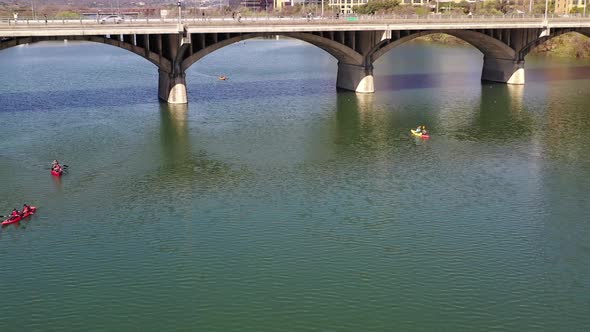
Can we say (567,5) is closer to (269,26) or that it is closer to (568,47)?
(568,47)

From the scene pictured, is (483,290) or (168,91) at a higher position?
(168,91)

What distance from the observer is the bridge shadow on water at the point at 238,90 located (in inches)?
2726

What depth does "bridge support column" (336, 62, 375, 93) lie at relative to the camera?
244ft

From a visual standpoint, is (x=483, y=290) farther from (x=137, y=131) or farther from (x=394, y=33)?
(x=394, y=33)

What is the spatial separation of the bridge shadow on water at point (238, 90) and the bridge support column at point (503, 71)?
1.98 metres

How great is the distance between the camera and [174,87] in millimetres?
65875

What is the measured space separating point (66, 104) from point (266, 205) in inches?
1562

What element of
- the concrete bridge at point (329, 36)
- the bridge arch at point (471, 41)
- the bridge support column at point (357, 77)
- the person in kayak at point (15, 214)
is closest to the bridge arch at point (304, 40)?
the concrete bridge at point (329, 36)

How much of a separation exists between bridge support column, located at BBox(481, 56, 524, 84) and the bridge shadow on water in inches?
77.8

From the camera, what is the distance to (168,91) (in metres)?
66.6

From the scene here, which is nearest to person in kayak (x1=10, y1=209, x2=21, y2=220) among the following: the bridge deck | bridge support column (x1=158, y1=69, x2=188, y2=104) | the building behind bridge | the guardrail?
the bridge deck

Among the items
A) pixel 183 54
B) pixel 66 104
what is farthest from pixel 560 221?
pixel 66 104

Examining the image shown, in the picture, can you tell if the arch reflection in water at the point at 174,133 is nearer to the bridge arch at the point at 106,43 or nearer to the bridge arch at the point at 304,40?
the bridge arch at the point at 106,43

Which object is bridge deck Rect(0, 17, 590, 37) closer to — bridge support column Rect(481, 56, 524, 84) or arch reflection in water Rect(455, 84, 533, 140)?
bridge support column Rect(481, 56, 524, 84)
